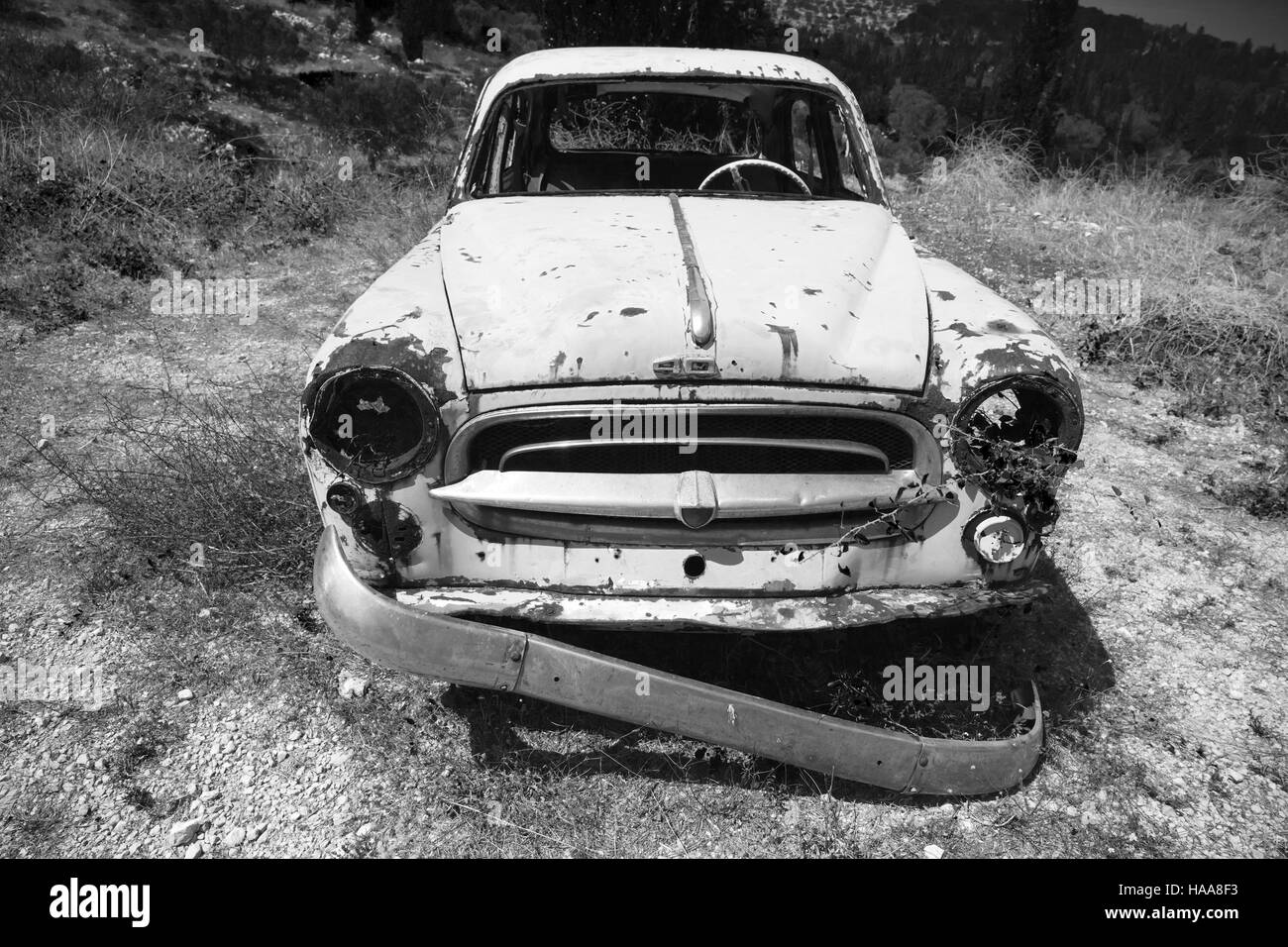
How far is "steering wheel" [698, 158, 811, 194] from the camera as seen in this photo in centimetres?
324

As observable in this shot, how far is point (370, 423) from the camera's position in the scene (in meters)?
2.16

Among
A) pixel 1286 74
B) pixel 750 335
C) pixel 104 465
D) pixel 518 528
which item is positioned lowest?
pixel 104 465

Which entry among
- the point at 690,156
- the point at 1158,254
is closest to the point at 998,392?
the point at 690,156

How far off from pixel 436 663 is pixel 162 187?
6.16 metres

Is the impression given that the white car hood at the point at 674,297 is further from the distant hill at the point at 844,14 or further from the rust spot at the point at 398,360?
the distant hill at the point at 844,14

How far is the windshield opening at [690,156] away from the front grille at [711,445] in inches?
54.2

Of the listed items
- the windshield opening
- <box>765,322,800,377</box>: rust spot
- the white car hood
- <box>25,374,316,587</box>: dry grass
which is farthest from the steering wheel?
<box>25,374,316,587</box>: dry grass

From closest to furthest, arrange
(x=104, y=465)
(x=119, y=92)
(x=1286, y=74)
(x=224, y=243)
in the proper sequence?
(x=104, y=465) < (x=224, y=243) < (x=119, y=92) < (x=1286, y=74)

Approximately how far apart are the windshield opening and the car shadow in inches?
63.2

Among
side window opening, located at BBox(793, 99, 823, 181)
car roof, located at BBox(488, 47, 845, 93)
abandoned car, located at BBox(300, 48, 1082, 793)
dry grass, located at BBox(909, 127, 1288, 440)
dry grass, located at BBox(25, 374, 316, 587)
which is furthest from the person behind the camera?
dry grass, located at BBox(909, 127, 1288, 440)

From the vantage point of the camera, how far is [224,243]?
6.50 metres

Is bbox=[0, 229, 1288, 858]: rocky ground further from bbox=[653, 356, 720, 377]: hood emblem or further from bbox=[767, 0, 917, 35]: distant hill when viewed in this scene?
bbox=[767, 0, 917, 35]: distant hill
